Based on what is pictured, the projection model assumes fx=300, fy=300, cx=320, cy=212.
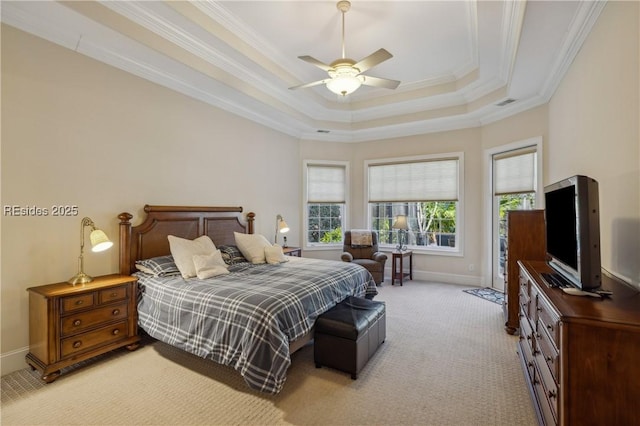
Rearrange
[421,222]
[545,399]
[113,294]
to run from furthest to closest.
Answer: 1. [421,222]
2. [113,294]
3. [545,399]

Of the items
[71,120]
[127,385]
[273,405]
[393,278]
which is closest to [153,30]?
[71,120]

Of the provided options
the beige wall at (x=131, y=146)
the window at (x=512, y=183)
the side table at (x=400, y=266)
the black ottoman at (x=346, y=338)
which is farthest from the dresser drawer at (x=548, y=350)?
the side table at (x=400, y=266)

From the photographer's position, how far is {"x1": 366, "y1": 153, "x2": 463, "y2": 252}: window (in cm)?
565

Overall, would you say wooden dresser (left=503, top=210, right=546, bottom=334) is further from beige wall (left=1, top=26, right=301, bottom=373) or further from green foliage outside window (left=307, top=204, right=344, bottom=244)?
beige wall (left=1, top=26, right=301, bottom=373)

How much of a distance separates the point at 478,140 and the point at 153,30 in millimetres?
5114

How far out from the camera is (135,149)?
3.46 metres

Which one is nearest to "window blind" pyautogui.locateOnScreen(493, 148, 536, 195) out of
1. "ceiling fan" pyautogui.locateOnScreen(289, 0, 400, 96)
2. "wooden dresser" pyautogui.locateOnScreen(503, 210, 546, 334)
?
"wooden dresser" pyautogui.locateOnScreen(503, 210, 546, 334)

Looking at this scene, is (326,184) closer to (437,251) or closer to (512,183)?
(437,251)

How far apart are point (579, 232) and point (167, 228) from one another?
3887 millimetres

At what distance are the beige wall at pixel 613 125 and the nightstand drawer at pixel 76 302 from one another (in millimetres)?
4112

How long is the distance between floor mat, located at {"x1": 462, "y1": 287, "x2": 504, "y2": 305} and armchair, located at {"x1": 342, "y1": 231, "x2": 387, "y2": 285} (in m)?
1.45

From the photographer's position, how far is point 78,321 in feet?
8.57

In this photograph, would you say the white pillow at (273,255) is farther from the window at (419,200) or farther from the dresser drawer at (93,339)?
the window at (419,200)

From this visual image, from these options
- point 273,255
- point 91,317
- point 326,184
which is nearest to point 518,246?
point 273,255
